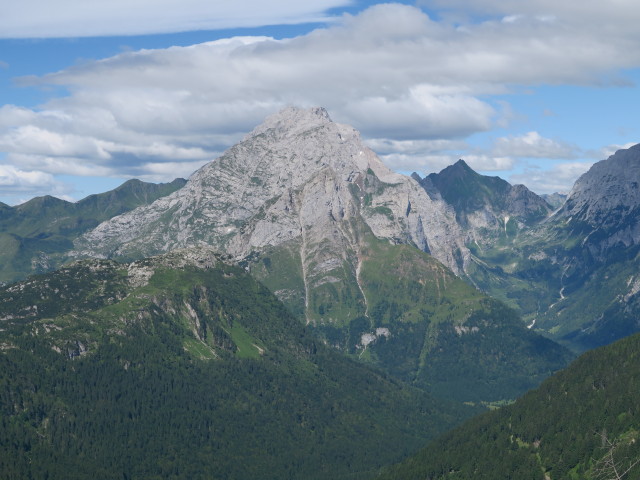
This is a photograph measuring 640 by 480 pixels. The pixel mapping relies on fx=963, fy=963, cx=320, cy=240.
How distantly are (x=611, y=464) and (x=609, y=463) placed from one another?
338 centimetres

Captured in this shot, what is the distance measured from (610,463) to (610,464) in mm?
1242

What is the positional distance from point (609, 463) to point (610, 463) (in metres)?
0.26

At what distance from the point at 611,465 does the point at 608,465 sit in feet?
32.1

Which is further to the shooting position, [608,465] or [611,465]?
[608,465]

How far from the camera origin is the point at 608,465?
139 metres

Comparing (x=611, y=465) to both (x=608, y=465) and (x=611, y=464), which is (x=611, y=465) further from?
(x=608, y=465)

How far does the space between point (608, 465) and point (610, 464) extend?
16.5 ft

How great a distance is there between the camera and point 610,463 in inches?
5256

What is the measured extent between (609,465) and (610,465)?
3976 mm

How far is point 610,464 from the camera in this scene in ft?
442

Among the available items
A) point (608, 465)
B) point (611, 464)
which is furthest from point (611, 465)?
point (608, 465)

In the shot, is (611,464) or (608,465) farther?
(608,465)

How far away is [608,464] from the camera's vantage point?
136375mm
